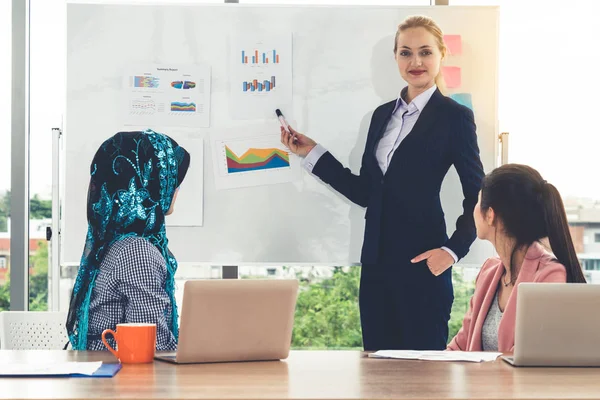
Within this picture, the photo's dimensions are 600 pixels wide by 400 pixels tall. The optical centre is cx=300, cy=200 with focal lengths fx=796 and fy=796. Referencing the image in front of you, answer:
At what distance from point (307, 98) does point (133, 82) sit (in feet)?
2.67

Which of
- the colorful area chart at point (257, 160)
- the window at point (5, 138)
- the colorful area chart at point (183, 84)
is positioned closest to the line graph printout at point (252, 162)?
the colorful area chart at point (257, 160)

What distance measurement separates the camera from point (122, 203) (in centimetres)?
260

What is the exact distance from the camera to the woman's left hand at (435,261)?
366 cm

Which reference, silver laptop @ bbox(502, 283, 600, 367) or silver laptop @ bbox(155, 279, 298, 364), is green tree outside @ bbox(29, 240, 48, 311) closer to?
silver laptop @ bbox(155, 279, 298, 364)

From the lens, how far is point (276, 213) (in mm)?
3719

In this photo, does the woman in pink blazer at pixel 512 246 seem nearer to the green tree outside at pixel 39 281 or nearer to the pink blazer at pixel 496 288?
the pink blazer at pixel 496 288

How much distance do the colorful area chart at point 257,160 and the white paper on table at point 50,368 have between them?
1.86 m

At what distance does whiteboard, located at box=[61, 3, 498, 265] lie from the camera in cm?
369

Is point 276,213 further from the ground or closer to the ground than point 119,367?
further from the ground

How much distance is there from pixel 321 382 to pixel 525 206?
145cm

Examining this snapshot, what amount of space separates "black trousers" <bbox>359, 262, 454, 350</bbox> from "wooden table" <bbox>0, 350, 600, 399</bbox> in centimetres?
161

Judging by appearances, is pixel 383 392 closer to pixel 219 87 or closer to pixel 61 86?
pixel 219 87

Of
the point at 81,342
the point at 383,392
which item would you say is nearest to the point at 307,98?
the point at 81,342

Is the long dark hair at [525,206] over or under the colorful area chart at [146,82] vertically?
under
